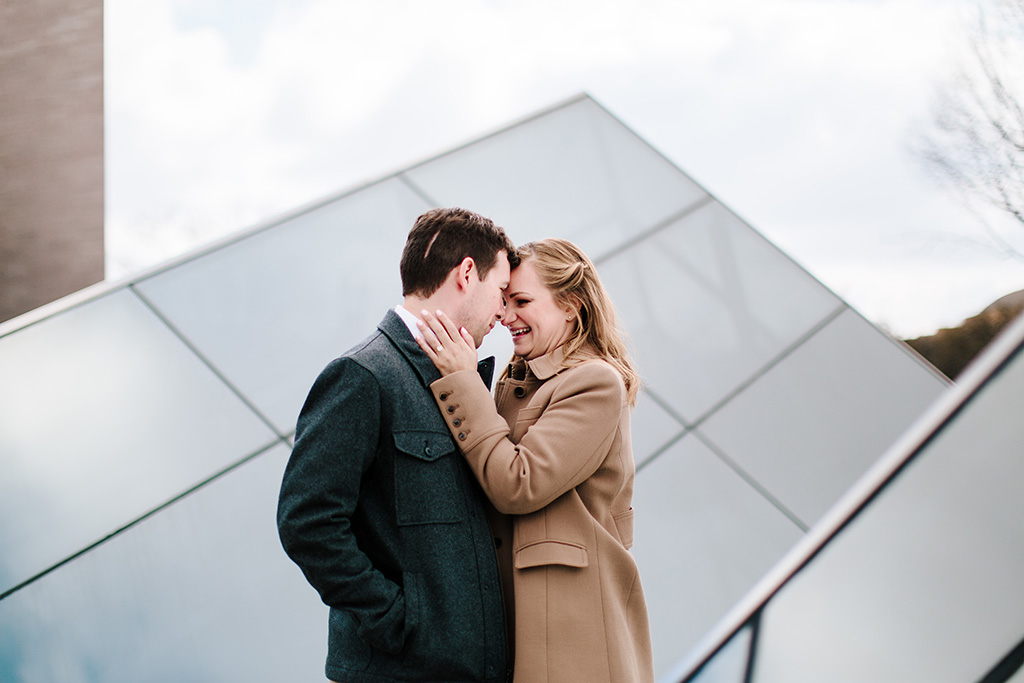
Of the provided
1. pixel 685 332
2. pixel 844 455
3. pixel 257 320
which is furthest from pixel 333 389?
pixel 844 455

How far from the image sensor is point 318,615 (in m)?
3.35

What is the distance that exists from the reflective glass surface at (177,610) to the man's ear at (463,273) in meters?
2.06

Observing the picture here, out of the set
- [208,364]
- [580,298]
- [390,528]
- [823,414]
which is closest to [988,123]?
[823,414]

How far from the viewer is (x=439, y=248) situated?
78.3 inches

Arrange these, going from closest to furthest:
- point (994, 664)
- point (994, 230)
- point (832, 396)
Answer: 1. point (994, 664)
2. point (832, 396)
3. point (994, 230)

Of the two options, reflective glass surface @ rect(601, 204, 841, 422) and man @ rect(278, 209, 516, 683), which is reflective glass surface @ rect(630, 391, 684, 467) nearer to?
reflective glass surface @ rect(601, 204, 841, 422)

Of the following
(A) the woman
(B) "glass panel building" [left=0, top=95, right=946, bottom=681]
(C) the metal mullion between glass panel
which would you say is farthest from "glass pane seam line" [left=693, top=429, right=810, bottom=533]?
(C) the metal mullion between glass panel

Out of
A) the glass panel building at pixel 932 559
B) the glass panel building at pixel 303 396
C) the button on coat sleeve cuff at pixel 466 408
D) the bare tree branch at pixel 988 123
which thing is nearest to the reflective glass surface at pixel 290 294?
the glass panel building at pixel 303 396

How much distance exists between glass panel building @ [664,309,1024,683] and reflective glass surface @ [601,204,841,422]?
9.47 feet

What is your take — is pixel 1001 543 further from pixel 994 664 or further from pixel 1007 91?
pixel 1007 91

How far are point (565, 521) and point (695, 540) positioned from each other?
7.20ft

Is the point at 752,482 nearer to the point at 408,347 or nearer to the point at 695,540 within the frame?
the point at 695,540

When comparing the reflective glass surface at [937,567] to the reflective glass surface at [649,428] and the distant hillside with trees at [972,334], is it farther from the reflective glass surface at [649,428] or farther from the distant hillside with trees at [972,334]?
the distant hillside with trees at [972,334]

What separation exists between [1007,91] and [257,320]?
6163 mm
